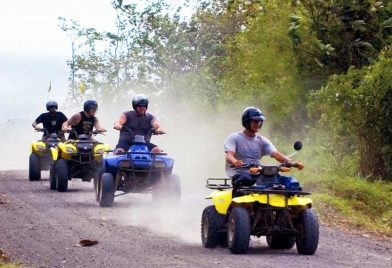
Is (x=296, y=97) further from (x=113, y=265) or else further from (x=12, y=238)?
(x=113, y=265)

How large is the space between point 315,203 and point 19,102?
3408 inches

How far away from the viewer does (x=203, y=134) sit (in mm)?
35219

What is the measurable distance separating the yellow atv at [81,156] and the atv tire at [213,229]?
9.26 m

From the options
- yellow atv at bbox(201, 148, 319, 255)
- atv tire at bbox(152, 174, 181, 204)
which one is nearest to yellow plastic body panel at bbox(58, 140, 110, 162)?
atv tire at bbox(152, 174, 181, 204)

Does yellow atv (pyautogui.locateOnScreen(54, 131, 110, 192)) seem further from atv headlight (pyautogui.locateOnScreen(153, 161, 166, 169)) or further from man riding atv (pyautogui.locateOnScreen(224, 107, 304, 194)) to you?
man riding atv (pyautogui.locateOnScreen(224, 107, 304, 194))

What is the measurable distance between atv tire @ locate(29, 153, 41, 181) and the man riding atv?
1227cm

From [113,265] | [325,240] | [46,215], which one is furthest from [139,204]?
[113,265]

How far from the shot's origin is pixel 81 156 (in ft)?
72.7

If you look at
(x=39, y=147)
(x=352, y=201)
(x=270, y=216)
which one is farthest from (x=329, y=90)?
(x=270, y=216)

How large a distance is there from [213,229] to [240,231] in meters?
0.88

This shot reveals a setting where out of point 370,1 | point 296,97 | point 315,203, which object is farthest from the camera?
point 296,97

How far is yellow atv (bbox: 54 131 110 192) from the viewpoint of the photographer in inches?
869

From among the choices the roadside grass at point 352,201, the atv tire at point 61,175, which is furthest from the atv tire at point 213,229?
the atv tire at point 61,175

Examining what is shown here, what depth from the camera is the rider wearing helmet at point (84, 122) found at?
22.2 metres
